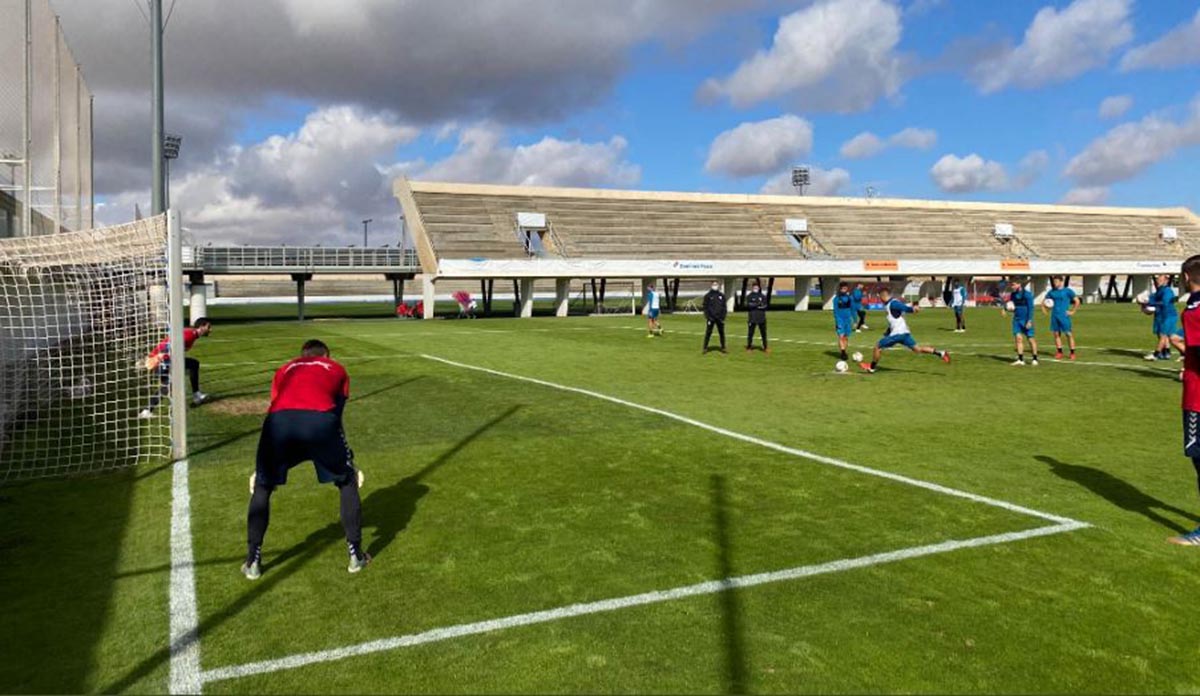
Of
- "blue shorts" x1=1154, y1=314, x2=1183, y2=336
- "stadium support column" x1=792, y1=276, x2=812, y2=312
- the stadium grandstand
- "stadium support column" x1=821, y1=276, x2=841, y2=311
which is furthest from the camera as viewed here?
"stadium support column" x1=821, y1=276, x2=841, y2=311

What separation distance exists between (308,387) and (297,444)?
0.40 m

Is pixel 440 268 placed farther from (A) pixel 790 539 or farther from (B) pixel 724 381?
(A) pixel 790 539

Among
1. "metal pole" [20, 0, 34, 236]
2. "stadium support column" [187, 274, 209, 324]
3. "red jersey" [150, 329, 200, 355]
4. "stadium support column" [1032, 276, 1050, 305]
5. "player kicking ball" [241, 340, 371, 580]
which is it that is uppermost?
"metal pole" [20, 0, 34, 236]

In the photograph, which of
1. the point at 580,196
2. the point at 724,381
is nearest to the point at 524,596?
the point at 724,381

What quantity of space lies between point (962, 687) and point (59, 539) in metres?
6.59

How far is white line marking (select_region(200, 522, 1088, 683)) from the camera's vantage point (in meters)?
4.04

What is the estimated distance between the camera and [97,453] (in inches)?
372

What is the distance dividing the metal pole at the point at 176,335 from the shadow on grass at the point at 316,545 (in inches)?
123

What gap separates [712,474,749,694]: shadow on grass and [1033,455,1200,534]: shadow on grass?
11.5 ft

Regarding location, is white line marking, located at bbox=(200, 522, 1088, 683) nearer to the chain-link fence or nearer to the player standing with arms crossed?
the player standing with arms crossed

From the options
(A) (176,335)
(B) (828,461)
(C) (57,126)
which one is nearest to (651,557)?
(B) (828,461)

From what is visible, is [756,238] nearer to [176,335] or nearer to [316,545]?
[176,335]

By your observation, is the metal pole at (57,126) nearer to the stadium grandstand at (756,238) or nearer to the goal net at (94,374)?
the goal net at (94,374)

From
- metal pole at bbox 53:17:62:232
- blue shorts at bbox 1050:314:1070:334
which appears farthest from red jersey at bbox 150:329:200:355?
blue shorts at bbox 1050:314:1070:334
